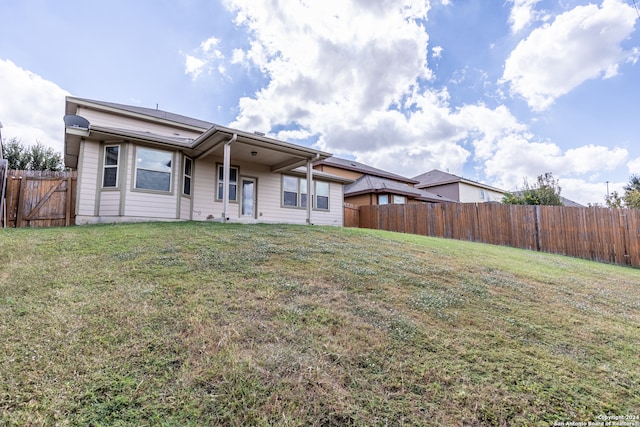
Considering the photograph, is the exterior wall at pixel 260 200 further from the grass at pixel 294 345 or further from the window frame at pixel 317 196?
the grass at pixel 294 345

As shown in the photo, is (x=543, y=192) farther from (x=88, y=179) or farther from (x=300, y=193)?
(x=88, y=179)

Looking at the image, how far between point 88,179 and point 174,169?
242cm

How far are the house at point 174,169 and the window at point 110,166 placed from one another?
0.03m

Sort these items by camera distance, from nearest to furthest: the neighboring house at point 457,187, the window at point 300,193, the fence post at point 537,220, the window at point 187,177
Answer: the window at point 187,177 → the fence post at point 537,220 → the window at point 300,193 → the neighboring house at point 457,187

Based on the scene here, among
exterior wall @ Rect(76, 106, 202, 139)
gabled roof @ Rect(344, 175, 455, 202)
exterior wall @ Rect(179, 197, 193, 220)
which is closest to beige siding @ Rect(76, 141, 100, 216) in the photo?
exterior wall @ Rect(76, 106, 202, 139)

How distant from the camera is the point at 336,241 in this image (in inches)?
276

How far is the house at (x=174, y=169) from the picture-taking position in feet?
30.3

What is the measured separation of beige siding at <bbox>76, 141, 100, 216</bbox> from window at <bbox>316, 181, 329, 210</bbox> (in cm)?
849

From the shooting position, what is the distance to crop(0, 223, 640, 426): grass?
1.89m

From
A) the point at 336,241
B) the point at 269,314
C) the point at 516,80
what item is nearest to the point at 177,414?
the point at 269,314

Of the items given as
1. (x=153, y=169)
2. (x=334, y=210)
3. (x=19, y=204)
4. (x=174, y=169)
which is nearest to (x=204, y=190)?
(x=174, y=169)

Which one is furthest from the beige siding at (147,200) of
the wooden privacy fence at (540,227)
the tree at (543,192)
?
the tree at (543,192)

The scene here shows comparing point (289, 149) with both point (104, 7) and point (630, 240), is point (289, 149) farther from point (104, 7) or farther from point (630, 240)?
point (630, 240)

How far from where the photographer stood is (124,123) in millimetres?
11570
